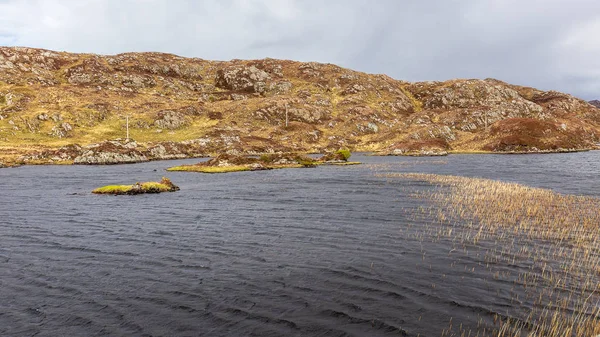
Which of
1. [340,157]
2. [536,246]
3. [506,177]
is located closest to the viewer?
[536,246]

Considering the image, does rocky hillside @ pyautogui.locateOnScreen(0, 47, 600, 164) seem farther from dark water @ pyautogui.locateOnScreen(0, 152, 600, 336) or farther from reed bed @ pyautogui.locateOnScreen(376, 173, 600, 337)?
reed bed @ pyautogui.locateOnScreen(376, 173, 600, 337)

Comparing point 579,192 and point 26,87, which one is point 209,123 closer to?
point 26,87

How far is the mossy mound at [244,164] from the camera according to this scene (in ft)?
258

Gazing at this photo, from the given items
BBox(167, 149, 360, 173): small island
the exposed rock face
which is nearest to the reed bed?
BBox(167, 149, 360, 173): small island

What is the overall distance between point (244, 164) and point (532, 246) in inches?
2678

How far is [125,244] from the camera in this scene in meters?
23.7

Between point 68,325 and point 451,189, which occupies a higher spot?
point 451,189

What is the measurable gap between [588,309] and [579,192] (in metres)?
36.4

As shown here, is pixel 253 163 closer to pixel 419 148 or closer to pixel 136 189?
pixel 136 189

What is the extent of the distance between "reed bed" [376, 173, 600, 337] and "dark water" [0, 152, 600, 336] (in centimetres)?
106

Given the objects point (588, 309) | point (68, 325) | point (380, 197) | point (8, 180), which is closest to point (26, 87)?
point (8, 180)

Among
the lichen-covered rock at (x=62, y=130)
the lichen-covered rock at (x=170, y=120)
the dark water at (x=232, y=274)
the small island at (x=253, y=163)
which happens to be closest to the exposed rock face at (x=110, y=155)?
the small island at (x=253, y=163)

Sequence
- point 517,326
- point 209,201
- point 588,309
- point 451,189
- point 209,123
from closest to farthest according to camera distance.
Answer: point 517,326, point 588,309, point 209,201, point 451,189, point 209,123

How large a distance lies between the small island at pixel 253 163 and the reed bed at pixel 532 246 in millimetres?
45783
